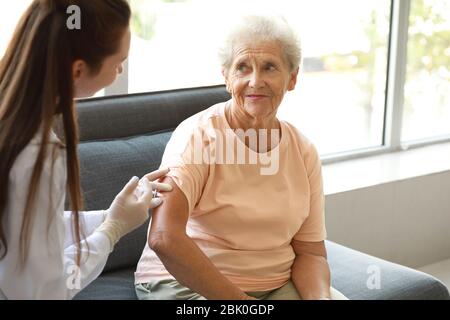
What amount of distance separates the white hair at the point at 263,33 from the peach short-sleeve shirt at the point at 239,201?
0.62 feet

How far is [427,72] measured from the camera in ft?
12.1

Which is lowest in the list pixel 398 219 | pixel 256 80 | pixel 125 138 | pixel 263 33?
pixel 398 219

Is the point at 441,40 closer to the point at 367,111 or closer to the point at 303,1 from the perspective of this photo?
the point at 367,111

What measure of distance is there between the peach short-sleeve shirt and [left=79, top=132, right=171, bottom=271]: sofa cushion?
0.63ft

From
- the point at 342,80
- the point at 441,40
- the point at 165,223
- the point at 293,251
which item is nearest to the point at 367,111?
the point at 342,80

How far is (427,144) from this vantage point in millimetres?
3725

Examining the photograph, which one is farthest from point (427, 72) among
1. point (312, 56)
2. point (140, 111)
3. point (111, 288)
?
point (111, 288)

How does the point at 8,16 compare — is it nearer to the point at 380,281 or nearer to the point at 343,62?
the point at 380,281

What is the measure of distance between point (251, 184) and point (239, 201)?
0.19 feet

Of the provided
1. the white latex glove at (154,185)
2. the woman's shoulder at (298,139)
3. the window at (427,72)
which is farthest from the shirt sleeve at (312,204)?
the window at (427,72)

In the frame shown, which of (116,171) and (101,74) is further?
(116,171)

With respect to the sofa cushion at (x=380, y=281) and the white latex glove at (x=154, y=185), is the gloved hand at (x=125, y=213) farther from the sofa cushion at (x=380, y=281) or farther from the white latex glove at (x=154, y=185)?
the sofa cushion at (x=380, y=281)

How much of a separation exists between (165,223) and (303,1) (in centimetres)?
162

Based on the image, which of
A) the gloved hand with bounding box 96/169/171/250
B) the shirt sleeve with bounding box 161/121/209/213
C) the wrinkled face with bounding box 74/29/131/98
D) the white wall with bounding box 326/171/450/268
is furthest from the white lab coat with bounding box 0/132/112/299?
the white wall with bounding box 326/171/450/268
